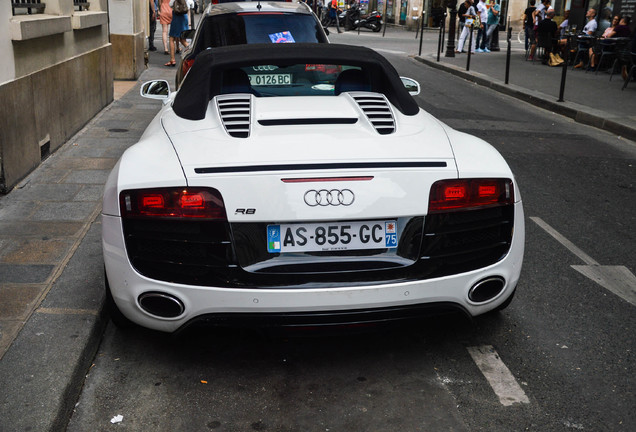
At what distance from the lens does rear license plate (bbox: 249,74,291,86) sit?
15.6ft

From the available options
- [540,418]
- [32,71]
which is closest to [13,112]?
[32,71]

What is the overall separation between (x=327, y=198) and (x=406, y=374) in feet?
3.20

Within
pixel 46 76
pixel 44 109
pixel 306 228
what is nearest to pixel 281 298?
pixel 306 228

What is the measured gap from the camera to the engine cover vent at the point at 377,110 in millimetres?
3547

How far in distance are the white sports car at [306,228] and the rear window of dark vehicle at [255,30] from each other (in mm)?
5174

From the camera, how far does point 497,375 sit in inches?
134

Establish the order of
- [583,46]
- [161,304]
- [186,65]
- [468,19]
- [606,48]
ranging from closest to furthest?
[161,304], [186,65], [606,48], [583,46], [468,19]

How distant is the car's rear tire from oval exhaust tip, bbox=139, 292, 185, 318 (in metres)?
0.34

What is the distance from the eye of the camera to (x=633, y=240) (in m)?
5.68

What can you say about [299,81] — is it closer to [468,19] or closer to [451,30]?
[451,30]

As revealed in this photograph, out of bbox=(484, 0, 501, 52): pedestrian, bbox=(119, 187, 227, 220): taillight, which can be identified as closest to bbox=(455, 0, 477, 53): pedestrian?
bbox=(484, 0, 501, 52): pedestrian

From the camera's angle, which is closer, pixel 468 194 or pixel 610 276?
pixel 468 194

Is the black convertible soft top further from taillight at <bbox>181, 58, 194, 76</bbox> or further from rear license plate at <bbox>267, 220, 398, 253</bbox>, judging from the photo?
taillight at <bbox>181, 58, 194, 76</bbox>

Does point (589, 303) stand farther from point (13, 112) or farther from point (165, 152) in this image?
point (13, 112)
